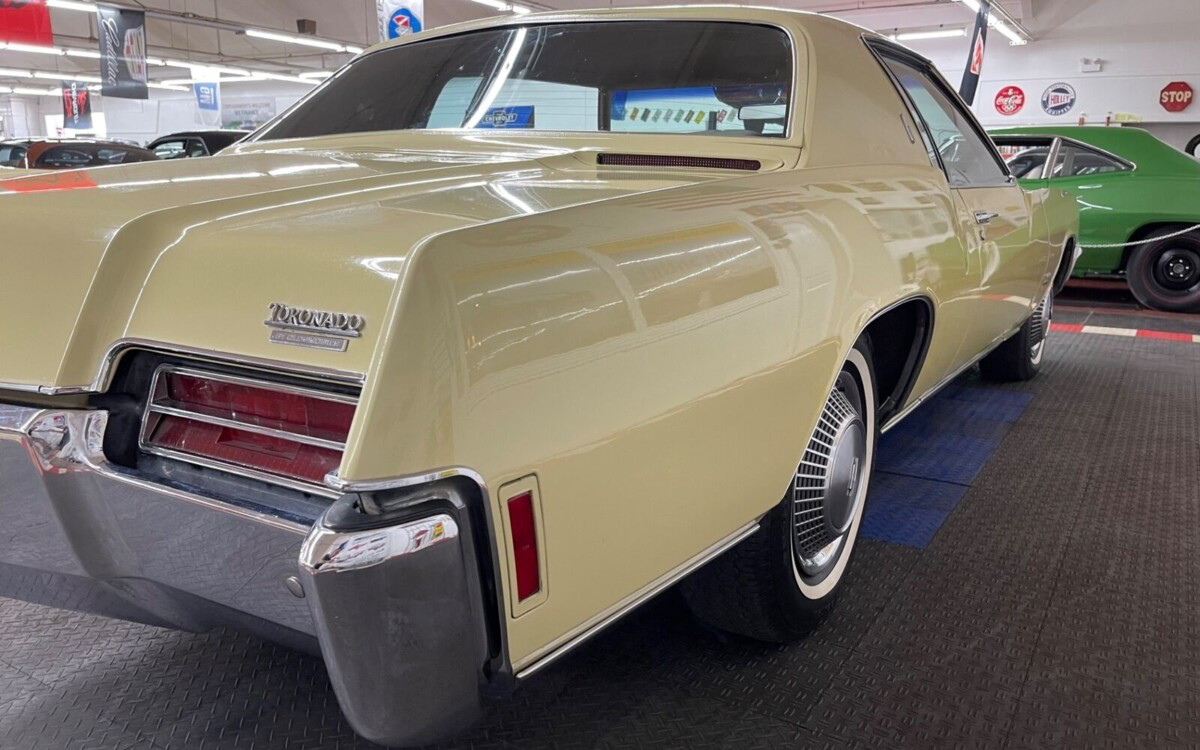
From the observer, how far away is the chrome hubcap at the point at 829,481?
6.49 ft

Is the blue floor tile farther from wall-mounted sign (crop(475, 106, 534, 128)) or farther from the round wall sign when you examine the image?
the round wall sign

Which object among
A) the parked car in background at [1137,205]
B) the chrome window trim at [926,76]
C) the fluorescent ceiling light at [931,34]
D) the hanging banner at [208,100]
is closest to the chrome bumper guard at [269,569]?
the chrome window trim at [926,76]

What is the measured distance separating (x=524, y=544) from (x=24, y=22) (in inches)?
544

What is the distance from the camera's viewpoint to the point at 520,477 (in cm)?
112

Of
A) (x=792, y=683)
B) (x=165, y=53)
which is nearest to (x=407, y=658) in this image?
(x=792, y=683)

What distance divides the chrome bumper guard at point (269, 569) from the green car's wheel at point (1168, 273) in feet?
25.1

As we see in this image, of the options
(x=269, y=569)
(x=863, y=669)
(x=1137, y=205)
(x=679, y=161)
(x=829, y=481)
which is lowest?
(x=863, y=669)

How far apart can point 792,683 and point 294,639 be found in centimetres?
113

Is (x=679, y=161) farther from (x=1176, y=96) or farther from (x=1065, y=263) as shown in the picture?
(x=1176, y=96)

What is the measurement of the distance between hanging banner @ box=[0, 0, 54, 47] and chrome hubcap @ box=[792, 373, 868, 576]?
13077 millimetres

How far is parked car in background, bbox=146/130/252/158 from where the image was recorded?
11258mm

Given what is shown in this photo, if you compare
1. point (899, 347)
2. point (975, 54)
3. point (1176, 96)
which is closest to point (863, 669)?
point (899, 347)

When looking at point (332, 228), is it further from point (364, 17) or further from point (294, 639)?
point (364, 17)

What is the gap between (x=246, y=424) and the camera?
1.28m
